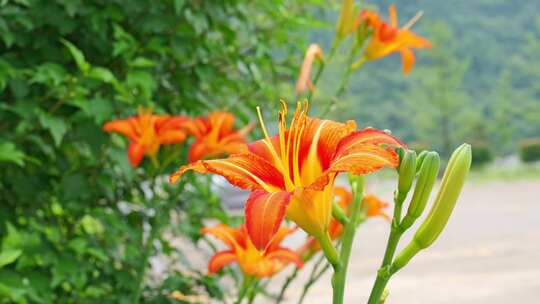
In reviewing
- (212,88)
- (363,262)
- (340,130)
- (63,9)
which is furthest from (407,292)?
(340,130)

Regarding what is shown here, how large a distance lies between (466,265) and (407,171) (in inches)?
243

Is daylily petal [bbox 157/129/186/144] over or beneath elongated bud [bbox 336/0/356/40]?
beneath

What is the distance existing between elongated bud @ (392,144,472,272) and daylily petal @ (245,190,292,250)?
4.2 inches

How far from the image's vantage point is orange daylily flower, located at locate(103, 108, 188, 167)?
1548mm

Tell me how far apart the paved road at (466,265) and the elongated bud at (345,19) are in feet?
7.33

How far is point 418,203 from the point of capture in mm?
690

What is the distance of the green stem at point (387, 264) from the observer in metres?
0.65

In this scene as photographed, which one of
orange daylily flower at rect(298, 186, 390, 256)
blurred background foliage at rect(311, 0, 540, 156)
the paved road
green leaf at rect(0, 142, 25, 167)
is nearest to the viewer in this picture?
orange daylily flower at rect(298, 186, 390, 256)

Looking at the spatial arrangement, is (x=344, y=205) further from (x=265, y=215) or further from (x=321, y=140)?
(x=265, y=215)

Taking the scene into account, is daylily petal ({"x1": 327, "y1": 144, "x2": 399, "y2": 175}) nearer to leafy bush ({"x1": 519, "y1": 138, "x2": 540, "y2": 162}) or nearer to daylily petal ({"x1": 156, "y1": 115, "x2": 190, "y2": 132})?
daylily petal ({"x1": 156, "y1": 115, "x2": 190, "y2": 132})

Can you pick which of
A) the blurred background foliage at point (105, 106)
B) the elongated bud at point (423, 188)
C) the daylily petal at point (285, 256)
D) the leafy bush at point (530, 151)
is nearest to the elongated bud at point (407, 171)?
the elongated bud at point (423, 188)

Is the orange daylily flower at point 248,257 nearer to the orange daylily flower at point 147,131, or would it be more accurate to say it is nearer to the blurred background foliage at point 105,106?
the orange daylily flower at point 147,131

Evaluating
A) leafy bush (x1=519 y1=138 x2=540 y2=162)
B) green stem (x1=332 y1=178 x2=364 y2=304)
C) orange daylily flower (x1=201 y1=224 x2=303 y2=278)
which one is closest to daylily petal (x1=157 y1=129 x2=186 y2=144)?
orange daylily flower (x1=201 y1=224 x2=303 y2=278)

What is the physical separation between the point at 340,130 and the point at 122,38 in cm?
119
